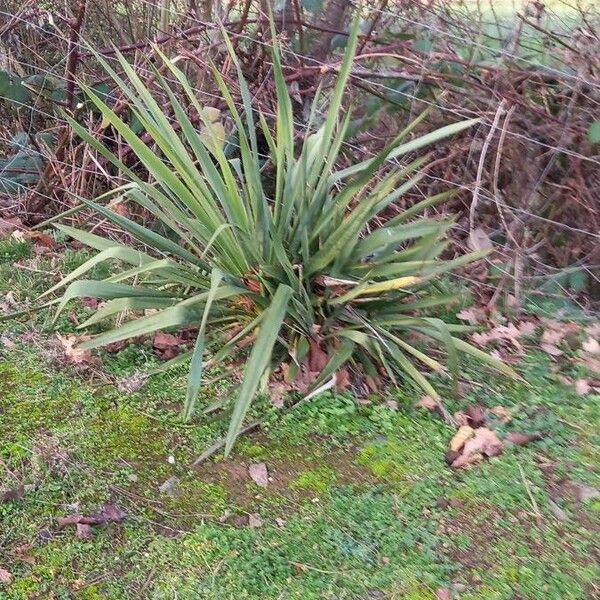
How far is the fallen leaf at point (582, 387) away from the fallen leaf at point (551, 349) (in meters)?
0.23

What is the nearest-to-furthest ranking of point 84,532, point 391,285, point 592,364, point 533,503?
point 84,532 < point 533,503 < point 391,285 < point 592,364

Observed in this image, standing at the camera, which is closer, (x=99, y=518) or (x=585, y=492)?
(x=99, y=518)

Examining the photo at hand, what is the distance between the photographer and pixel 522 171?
396 centimetres

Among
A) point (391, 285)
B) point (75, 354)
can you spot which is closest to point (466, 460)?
point (391, 285)

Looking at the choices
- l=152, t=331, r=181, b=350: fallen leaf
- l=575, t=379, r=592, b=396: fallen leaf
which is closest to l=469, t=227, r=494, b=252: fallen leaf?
l=575, t=379, r=592, b=396: fallen leaf

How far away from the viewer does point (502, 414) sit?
2.85 m

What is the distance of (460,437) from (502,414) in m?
0.26

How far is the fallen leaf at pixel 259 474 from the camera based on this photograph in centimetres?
248

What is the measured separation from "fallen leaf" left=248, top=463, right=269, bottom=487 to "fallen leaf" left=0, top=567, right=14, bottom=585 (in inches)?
32.0

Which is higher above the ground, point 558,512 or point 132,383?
point 558,512

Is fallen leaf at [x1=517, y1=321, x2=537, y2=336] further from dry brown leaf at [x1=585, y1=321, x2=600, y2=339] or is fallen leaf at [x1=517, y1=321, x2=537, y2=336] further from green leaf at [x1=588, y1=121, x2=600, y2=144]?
green leaf at [x1=588, y1=121, x2=600, y2=144]

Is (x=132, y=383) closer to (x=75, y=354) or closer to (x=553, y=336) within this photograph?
(x=75, y=354)

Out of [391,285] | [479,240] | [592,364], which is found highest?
[391,285]

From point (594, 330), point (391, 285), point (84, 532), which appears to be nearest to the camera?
point (84, 532)
